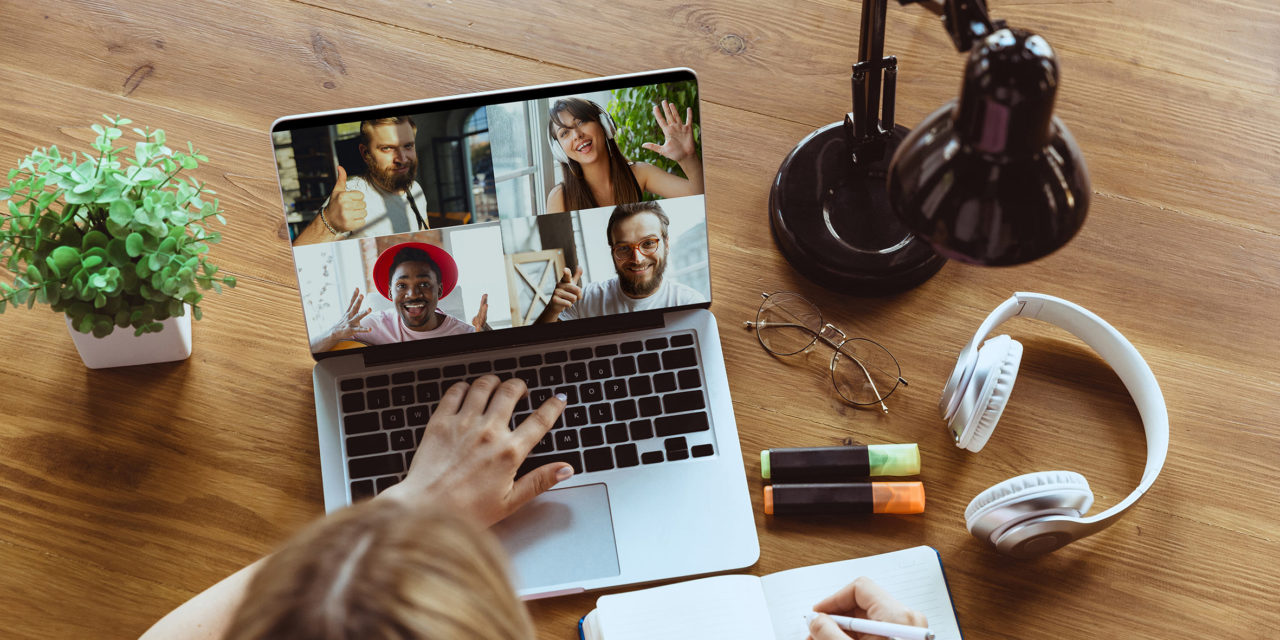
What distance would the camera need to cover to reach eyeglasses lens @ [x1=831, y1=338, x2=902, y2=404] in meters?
0.92

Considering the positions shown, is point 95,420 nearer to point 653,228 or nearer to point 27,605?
point 27,605

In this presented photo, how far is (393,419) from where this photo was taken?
2.88 ft

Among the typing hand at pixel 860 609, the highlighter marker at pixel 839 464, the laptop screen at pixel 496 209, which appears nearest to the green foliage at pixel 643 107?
the laptop screen at pixel 496 209

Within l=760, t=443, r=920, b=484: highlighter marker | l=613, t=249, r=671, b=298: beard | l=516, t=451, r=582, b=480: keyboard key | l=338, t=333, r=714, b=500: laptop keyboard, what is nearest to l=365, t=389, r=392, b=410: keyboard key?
l=338, t=333, r=714, b=500: laptop keyboard

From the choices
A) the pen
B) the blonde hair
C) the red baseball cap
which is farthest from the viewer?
the red baseball cap

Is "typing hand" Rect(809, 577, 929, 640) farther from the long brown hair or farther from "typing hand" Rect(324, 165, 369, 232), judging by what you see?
"typing hand" Rect(324, 165, 369, 232)

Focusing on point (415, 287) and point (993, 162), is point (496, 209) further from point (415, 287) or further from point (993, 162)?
point (993, 162)

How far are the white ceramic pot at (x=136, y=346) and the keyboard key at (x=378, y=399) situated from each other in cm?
19

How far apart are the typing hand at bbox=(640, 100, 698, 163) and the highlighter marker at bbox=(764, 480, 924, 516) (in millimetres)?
316

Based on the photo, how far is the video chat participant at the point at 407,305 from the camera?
86 centimetres

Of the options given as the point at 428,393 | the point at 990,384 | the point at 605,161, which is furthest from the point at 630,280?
the point at 990,384

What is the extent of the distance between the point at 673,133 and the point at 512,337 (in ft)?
0.80

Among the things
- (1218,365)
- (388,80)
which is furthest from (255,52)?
(1218,365)

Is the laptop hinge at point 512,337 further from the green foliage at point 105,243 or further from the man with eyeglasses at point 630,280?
the green foliage at point 105,243
